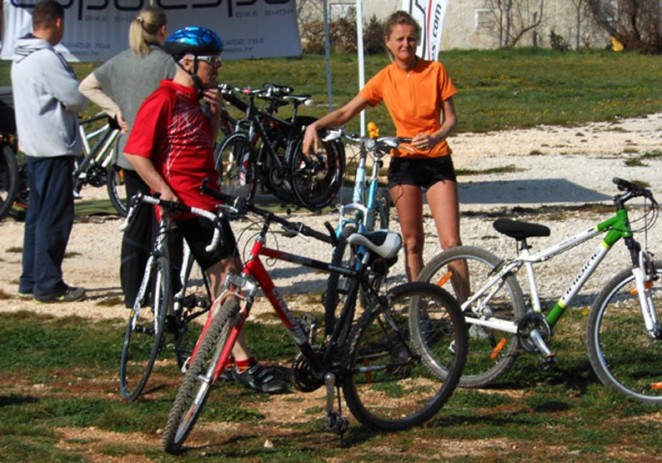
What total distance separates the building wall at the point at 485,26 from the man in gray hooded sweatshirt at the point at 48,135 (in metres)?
37.9

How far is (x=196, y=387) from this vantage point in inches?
221

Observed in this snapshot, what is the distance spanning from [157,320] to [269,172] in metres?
6.20

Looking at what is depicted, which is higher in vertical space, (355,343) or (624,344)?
(355,343)

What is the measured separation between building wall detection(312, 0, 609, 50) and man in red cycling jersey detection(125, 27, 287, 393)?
40.1 metres

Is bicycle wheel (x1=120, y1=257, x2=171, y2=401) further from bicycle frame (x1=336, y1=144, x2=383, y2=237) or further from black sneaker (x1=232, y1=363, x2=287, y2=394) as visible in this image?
bicycle frame (x1=336, y1=144, x2=383, y2=237)

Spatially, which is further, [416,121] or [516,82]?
[516,82]

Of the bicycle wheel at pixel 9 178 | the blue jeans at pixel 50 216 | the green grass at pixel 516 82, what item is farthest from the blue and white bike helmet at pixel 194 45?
the green grass at pixel 516 82

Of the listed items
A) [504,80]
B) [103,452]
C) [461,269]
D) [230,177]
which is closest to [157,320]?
[103,452]

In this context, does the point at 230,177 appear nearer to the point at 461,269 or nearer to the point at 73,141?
the point at 73,141

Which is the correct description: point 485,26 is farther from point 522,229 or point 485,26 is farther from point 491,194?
point 522,229

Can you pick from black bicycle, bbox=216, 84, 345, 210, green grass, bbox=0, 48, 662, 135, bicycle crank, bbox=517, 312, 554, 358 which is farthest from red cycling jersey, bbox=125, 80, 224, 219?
green grass, bbox=0, 48, 662, 135

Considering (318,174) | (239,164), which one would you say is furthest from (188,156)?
(318,174)

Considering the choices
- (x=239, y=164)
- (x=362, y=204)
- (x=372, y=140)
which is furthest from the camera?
(x=239, y=164)

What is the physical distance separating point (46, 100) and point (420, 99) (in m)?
2.78
